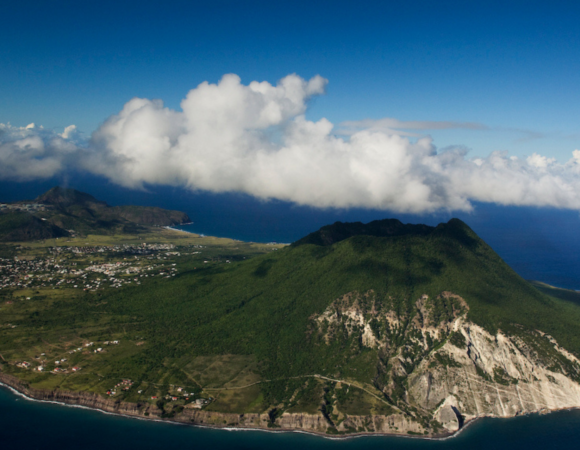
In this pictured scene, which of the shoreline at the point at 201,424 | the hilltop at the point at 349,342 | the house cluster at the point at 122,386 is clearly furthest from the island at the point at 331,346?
the shoreline at the point at 201,424

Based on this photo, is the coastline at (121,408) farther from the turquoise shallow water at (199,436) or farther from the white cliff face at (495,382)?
the white cliff face at (495,382)

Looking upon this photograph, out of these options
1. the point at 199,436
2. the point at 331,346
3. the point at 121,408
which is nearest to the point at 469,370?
the point at 331,346

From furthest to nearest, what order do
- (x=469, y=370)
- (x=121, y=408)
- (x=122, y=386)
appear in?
Answer: (x=469, y=370) < (x=122, y=386) < (x=121, y=408)

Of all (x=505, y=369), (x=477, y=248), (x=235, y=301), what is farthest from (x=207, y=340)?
(x=477, y=248)

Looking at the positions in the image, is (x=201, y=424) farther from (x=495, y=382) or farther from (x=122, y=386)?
(x=495, y=382)

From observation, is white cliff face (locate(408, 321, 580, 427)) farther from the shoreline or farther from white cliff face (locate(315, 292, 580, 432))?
the shoreline

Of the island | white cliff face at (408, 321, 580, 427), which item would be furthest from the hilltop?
the island
